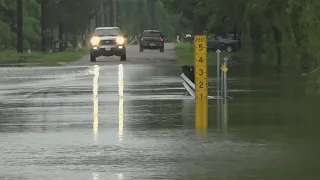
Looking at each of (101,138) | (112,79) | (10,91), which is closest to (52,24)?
(112,79)

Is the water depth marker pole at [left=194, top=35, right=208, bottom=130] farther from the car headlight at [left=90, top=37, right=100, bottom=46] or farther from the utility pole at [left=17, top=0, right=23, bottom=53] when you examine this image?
the utility pole at [left=17, top=0, right=23, bottom=53]

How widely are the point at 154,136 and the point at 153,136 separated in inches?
0.6

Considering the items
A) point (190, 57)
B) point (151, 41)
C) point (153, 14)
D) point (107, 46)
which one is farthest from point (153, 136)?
point (153, 14)

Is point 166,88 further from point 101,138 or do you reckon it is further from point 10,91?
point 101,138

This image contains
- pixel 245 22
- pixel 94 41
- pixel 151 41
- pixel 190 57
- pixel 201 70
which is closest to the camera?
pixel 201 70

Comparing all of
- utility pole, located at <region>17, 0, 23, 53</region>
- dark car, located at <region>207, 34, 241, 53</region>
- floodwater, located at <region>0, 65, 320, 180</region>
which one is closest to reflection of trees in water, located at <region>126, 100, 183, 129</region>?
floodwater, located at <region>0, 65, 320, 180</region>

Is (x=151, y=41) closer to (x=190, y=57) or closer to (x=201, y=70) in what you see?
(x=190, y=57)

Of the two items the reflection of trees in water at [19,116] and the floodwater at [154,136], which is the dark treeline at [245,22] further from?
the reflection of trees in water at [19,116]

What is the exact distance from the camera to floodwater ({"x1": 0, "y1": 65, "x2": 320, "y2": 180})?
33.8 ft

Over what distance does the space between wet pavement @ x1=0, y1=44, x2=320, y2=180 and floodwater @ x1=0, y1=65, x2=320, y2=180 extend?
1cm

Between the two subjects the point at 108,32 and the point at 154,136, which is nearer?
the point at 154,136

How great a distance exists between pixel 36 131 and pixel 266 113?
4.75 m

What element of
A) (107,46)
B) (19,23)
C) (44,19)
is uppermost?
(44,19)

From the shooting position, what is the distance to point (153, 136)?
→ 1345cm
